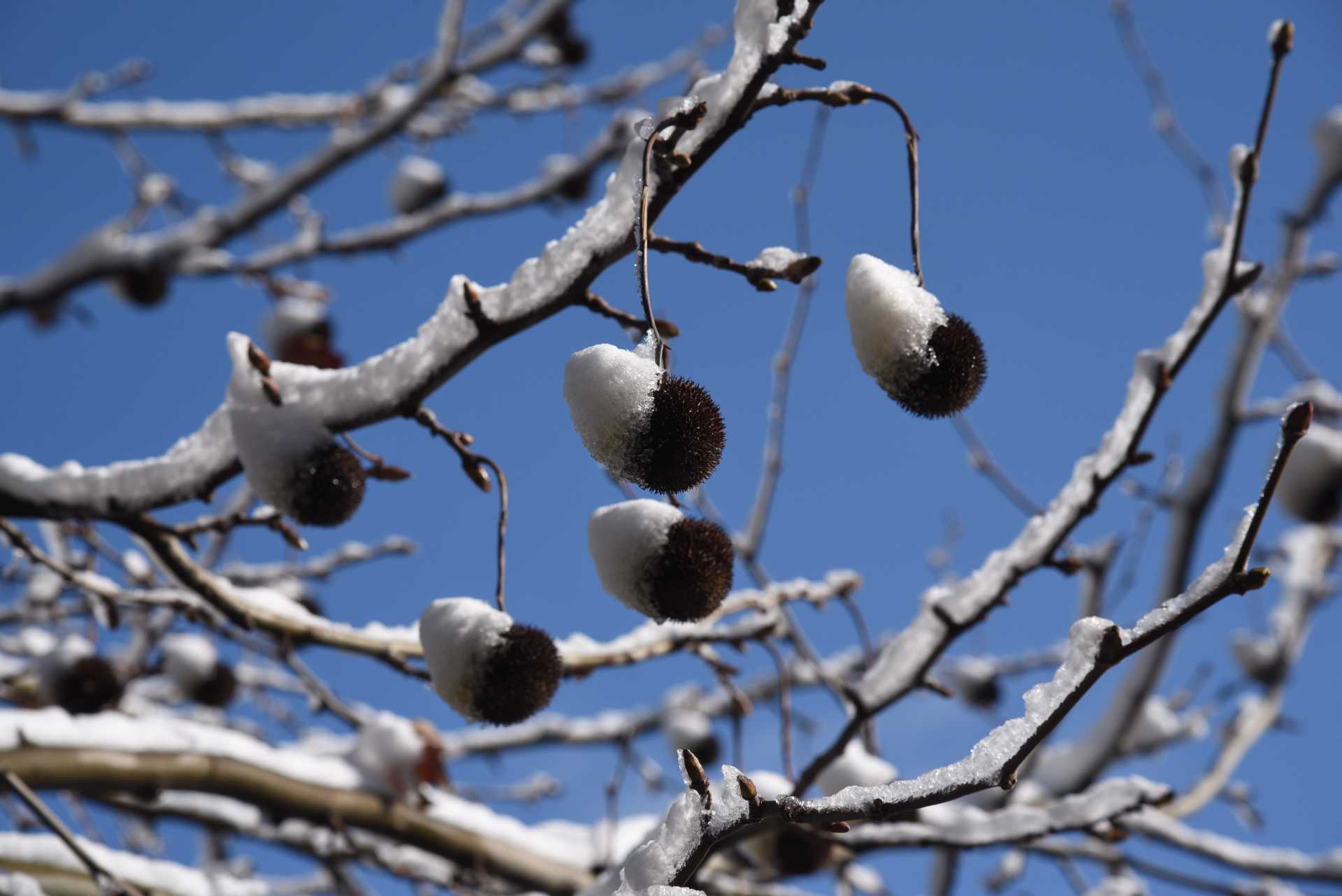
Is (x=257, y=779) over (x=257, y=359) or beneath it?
beneath

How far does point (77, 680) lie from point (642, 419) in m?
2.21

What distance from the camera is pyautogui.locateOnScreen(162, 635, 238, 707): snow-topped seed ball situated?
10.3 feet

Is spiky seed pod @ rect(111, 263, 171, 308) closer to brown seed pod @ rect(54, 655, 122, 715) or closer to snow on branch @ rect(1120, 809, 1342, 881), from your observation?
brown seed pod @ rect(54, 655, 122, 715)

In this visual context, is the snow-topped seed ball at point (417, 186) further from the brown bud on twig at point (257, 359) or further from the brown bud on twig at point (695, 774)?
the brown bud on twig at point (695, 774)

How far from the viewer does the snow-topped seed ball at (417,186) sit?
17.7 ft

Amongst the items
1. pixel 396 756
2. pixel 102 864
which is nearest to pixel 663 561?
pixel 396 756

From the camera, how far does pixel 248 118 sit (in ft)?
17.6

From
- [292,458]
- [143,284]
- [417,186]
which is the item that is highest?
[417,186]

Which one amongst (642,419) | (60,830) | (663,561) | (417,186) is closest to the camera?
(642,419)

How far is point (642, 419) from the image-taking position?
3.66 feet

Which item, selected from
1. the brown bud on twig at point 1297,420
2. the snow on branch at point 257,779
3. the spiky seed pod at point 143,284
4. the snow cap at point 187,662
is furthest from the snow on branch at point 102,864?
the spiky seed pod at point 143,284

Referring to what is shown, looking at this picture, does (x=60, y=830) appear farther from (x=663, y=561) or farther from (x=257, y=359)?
(x=663, y=561)

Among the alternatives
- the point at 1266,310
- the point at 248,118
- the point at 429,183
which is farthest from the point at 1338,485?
the point at 248,118

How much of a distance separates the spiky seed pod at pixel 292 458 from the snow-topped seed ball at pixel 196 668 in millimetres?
1883
